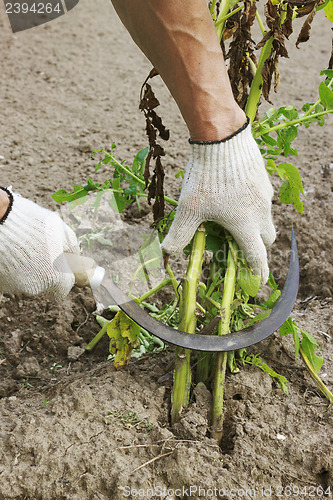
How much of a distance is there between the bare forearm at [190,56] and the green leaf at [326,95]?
0.24 metres

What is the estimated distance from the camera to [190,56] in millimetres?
1321

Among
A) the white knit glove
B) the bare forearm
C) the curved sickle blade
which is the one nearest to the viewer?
the bare forearm

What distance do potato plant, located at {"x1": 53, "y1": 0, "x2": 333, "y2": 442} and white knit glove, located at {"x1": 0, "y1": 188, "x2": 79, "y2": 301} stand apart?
0.54ft

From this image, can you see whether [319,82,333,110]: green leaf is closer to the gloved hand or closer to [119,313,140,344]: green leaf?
the gloved hand

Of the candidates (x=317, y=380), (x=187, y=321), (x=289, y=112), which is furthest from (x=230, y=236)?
(x=317, y=380)

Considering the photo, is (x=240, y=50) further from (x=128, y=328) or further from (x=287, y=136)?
(x=128, y=328)

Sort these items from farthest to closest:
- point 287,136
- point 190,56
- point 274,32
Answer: point 287,136
point 274,32
point 190,56

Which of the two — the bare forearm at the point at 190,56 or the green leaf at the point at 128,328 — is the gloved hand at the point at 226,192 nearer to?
the bare forearm at the point at 190,56

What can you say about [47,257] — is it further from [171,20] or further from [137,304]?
[171,20]

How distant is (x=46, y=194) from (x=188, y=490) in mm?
1800

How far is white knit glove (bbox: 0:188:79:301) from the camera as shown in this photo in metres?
1.51

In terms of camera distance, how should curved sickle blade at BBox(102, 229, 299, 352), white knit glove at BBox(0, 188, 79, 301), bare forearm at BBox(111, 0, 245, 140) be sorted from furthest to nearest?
1. white knit glove at BBox(0, 188, 79, 301)
2. curved sickle blade at BBox(102, 229, 299, 352)
3. bare forearm at BBox(111, 0, 245, 140)

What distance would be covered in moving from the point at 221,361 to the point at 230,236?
36 cm

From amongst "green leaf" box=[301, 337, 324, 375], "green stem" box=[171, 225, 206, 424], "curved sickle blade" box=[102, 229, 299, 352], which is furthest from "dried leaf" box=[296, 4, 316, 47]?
"green leaf" box=[301, 337, 324, 375]
